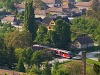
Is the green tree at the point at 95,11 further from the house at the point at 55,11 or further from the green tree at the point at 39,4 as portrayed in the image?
the green tree at the point at 39,4

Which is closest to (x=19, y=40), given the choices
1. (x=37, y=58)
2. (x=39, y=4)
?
(x=37, y=58)

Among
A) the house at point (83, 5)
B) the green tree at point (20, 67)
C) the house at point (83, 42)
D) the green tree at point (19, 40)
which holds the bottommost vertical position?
the house at point (83, 42)

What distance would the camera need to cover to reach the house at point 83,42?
26.7 metres

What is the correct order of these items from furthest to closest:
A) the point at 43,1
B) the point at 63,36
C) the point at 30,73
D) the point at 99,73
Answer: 1. the point at 43,1
2. the point at 63,36
3. the point at 30,73
4. the point at 99,73

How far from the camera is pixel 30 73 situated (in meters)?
18.2

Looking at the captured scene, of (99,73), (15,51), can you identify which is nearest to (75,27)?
(15,51)

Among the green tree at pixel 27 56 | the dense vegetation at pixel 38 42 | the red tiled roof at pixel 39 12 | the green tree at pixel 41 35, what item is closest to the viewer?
the dense vegetation at pixel 38 42

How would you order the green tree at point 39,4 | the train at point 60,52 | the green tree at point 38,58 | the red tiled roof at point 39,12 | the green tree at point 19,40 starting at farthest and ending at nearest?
the green tree at point 39,4 < the red tiled roof at point 39,12 < the train at point 60,52 < the green tree at point 19,40 < the green tree at point 38,58

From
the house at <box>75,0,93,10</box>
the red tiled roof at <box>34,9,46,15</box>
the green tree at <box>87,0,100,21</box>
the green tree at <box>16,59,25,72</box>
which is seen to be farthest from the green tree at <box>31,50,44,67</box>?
the house at <box>75,0,93,10</box>

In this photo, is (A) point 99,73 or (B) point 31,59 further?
(B) point 31,59

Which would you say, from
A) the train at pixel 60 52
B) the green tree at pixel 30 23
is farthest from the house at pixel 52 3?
the train at pixel 60 52

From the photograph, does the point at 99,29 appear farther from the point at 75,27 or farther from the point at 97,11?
the point at 97,11

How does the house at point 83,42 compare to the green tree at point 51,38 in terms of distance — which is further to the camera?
the house at point 83,42

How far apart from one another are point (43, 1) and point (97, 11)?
425 inches
